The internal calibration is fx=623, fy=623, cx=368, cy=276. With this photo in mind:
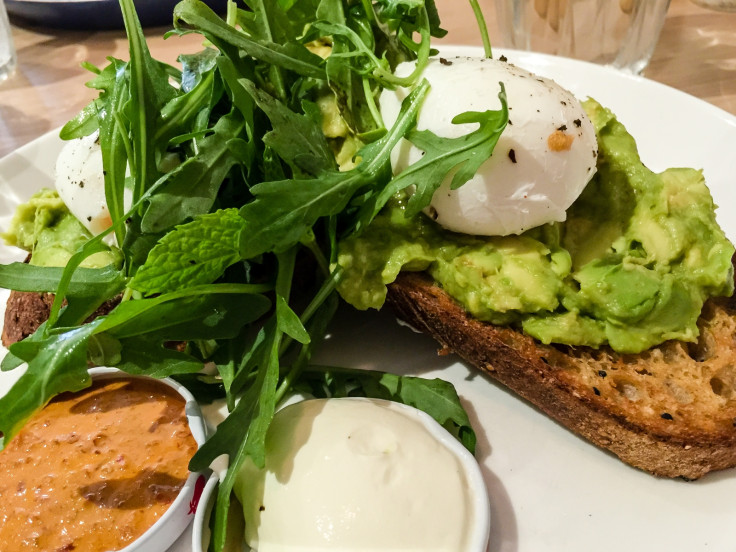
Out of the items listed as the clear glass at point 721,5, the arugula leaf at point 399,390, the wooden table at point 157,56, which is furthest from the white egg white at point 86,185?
the clear glass at point 721,5

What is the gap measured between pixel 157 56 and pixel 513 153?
3016mm

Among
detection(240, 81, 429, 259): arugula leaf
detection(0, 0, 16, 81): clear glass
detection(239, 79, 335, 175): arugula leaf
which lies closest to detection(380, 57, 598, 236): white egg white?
detection(240, 81, 429, 259): arugula leaf

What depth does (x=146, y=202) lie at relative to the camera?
183 centimetres

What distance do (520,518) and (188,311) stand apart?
1.07 m

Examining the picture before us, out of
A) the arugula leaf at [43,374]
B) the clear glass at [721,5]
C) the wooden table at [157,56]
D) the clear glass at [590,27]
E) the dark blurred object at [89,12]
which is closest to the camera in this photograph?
the arugula leaf at [43,374]

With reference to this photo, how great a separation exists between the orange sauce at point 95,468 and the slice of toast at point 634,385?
2.82 feet

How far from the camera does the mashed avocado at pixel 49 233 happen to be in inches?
82.5

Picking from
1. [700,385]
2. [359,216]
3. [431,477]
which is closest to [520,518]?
[431,477]

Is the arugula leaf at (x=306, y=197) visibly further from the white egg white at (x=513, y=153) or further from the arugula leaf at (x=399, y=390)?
the arugula leaf at (x=399, y=390)

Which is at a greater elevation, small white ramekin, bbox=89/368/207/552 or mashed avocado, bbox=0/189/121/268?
mashed avocado, bbox=0/189/121/268

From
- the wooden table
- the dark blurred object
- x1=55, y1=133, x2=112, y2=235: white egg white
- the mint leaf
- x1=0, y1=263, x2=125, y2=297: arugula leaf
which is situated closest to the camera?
the mint leaf

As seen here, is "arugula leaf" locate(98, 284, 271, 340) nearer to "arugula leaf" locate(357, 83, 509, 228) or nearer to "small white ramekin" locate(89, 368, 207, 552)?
"small white ramekin" locate(89, 368, 207, 552)

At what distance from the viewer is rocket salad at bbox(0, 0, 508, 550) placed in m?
1.62

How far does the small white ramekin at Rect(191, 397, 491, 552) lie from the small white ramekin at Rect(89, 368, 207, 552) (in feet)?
0.16
